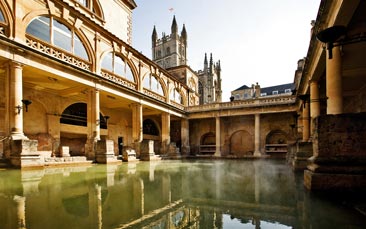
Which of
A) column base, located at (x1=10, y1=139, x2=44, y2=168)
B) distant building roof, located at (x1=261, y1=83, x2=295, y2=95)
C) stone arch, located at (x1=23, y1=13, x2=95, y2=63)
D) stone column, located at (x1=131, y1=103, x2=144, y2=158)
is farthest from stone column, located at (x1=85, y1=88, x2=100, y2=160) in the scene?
distant building roof, located at (x1=261, y1=83, x2=295, y2=95)

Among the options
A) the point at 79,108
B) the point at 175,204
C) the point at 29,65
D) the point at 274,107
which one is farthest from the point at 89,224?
the point at 274,107

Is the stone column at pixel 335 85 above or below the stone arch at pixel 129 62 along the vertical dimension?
below

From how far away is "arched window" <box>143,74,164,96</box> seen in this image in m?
20.2

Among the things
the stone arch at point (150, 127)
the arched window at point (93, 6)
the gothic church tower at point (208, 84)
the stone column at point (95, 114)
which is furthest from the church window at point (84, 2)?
the gothic church tower at point (208, 84)

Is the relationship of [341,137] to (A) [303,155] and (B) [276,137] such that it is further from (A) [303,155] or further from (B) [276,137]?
(B) [276,137]

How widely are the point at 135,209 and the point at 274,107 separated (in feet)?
70.4

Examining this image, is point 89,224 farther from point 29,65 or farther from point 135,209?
point 29,65

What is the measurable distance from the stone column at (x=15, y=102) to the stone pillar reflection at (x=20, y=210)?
711cm

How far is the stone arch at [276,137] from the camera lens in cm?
2442

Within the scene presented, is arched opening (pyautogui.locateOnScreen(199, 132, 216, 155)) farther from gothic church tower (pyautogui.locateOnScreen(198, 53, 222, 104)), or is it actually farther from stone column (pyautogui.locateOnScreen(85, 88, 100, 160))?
gothic church tower (pyautogui.locateOnScreen(198, 53, 222, 104))

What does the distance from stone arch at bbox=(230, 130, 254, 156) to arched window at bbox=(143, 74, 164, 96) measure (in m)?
10.7

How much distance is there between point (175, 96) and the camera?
2591 centimetres

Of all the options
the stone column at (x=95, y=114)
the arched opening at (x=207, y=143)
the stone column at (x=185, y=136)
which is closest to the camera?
the stone column at (x=95, y=114)

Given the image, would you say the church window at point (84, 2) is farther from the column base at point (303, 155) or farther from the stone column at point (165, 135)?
the column base at point (303, 155)
